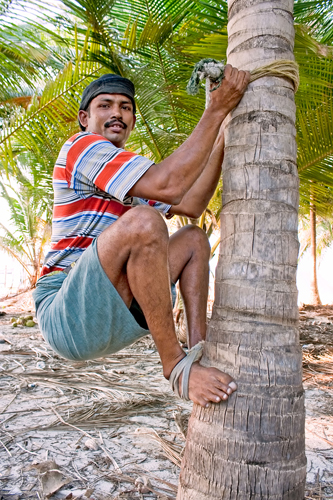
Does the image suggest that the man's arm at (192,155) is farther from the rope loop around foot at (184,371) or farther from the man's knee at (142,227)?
the rope loop around foot at (184,371)

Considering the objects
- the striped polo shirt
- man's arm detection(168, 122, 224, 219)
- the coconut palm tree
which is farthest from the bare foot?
the coconut palm tree

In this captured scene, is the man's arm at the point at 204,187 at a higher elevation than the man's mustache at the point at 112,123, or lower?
lower

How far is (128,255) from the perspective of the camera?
63.7 inches

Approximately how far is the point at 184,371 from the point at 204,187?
97cm

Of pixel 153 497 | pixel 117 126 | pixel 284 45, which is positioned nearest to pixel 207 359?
pixel 153 497

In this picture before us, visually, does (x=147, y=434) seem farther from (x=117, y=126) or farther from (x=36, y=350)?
(x=36, y=350)

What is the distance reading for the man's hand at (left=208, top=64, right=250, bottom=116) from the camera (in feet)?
4.82

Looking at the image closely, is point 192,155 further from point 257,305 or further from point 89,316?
point 89,316

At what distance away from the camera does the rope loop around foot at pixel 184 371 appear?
1.52 metres

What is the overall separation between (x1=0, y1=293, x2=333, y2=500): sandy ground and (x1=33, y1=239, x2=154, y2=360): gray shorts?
2.45 feet

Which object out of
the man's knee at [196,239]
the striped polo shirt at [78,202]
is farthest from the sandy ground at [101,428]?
the man's knee at [196,239]

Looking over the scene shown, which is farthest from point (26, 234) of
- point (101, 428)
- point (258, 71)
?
point (258, 71)

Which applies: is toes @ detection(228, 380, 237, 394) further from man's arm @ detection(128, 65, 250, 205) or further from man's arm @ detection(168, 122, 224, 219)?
man's arm @ detection(168, 122, 224, 219)

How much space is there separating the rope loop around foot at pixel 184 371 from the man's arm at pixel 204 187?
84 cm
